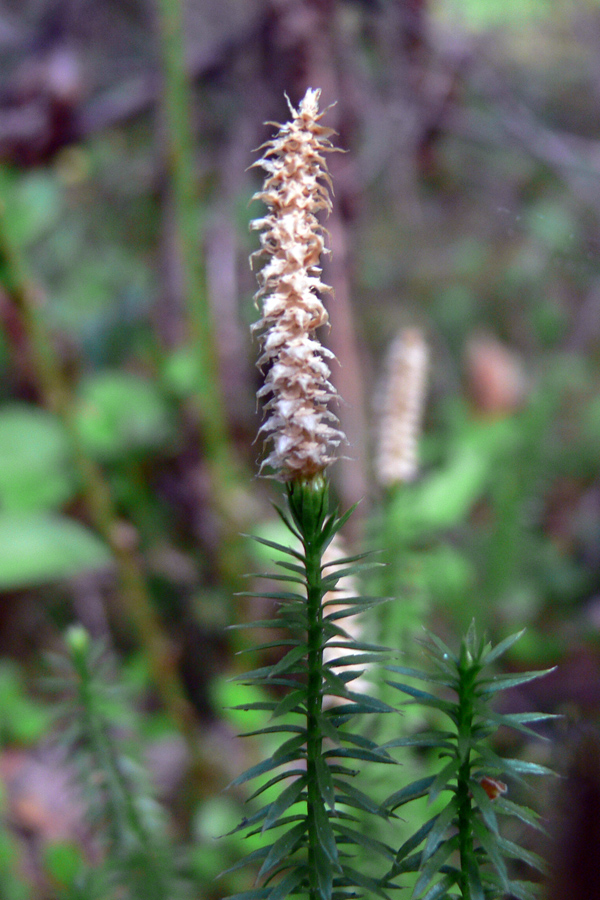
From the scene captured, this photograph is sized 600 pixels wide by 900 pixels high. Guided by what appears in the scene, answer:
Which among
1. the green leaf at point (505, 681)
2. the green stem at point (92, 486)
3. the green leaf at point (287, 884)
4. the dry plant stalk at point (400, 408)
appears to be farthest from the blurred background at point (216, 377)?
the green leaf at point (505, 681)

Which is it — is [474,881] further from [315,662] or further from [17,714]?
[17,714]

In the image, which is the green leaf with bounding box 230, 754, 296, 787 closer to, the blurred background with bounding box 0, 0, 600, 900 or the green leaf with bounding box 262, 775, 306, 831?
the green leaf with bounding box 262, 775, 306, 831

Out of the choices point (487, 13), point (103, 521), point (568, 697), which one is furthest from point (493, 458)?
point (487, 13)

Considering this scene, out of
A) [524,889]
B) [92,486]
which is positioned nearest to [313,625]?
[524,889]

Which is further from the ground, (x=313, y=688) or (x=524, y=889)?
(x=313, y=688)

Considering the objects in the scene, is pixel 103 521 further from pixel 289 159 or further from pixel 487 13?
pixel 487 13

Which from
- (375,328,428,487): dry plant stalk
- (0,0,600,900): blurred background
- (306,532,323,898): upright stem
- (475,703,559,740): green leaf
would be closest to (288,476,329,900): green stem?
(306,532,323,898): upright stem
